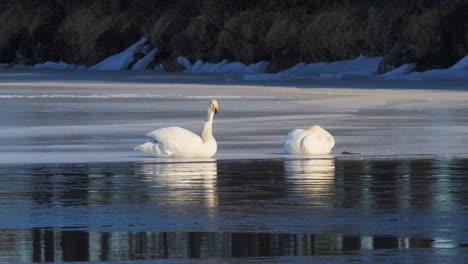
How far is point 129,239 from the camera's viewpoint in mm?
6840

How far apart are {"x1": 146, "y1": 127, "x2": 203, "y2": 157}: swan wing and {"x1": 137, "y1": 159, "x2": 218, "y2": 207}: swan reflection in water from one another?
192 mm

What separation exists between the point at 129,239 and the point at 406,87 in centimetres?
2140

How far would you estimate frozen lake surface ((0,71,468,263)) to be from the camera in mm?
6559

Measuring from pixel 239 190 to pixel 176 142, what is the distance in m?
2.55

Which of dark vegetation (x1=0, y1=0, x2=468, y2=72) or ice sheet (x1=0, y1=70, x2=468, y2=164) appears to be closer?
ice sheet (x1=0, y1=70, x2=468, y2=164)

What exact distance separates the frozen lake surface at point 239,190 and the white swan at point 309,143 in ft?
0.72

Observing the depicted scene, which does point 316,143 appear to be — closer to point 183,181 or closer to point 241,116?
point 183,181

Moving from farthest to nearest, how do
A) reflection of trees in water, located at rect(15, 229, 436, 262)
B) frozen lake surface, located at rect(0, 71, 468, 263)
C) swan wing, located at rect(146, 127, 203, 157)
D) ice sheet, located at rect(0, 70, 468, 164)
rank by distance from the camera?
1. ice sheet, located at rect(0, 70, 468, 164)
2. swan wing, located at rect(146, 127, 203, 157)
3. frozen lake surface, located at rect(0, 71, 468, 263)
4. reflection of trees in water, located at rect(15, 229, 436, 262)

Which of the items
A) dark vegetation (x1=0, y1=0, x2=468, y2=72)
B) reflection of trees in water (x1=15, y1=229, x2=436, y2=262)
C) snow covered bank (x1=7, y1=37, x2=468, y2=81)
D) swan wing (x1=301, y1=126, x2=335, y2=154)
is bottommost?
reflection of trees in water (x1=15, y1=229, x2=436, y2=262)

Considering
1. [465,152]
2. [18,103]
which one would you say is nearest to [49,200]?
[465,152]

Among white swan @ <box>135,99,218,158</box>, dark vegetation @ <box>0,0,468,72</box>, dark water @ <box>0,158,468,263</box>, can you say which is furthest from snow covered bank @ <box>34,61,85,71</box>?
dark water @ <box>0,158,468,263</box>

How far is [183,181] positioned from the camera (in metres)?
10.0

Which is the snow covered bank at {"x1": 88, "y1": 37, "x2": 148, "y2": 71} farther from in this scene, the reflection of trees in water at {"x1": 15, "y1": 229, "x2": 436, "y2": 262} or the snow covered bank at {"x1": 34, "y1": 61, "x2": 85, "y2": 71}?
the reflection of trees in water at {"x1": 15, "y1": 229, "x2": 436, "y2": 262}

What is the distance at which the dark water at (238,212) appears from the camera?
6.40 m
